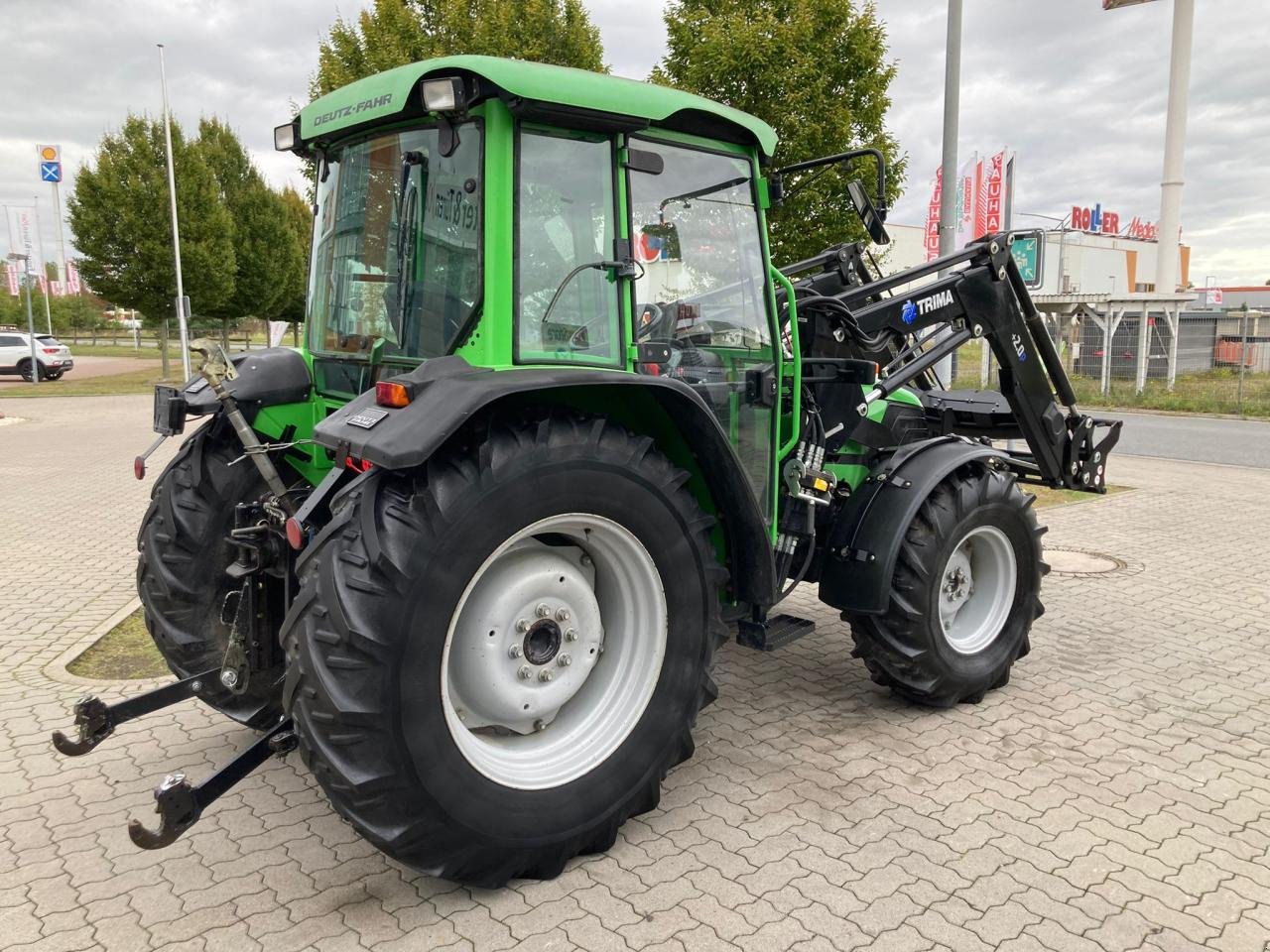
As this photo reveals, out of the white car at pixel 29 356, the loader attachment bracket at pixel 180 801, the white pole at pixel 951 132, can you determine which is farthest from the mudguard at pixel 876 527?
the white car at pixel 29 356

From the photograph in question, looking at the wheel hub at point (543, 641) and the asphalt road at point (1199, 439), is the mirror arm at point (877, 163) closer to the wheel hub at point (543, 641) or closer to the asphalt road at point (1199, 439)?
the wheel hub at point (543, 641)

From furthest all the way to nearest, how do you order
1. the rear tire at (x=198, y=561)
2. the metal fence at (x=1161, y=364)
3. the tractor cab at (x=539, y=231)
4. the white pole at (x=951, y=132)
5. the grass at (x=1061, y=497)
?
1. the metal fence at (x=1161, y=364)
2. the grass at (x=1061, y=497)
3. the white pole at (x=951, y=132)
4. the rear tire at (x=198, y=561)
5. the tractor cab at (x=539, y=231)

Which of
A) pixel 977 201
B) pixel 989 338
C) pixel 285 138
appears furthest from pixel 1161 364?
pixel 285 138

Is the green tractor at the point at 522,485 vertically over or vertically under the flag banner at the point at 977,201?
Result: under

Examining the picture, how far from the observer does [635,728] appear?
10.0 feet

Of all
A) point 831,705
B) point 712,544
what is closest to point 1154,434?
point 831,705

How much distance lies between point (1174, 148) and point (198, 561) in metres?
36.7

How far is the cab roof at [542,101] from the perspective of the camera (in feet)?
8.96

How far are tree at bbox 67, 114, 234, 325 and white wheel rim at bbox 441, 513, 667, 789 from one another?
949 inches

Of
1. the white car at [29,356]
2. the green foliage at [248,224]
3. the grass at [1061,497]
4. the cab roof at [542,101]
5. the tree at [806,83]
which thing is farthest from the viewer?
the green foliage at [248,224]

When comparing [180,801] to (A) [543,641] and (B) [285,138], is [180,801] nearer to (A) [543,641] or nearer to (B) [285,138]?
(A) [543,641]

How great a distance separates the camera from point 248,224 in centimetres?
2886

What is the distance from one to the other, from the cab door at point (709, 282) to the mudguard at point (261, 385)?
1426 mm

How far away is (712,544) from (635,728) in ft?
2.35
